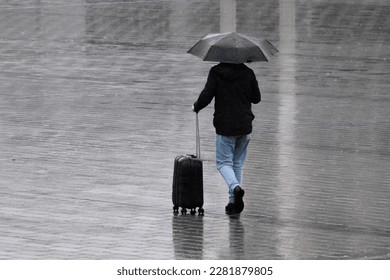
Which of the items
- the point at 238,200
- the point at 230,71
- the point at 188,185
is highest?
the point at 230,71

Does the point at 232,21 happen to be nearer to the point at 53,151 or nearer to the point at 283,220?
the point at 53,151

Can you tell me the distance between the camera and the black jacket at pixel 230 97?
1212cm

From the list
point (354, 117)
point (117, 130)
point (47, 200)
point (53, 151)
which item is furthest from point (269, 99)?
point (47, 200)

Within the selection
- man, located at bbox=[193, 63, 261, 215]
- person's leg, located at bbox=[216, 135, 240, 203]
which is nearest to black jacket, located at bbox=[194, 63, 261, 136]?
man, located at bbox=[193, 63, 261, 215]

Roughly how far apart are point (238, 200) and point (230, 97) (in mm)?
943

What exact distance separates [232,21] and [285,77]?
975 centimetres

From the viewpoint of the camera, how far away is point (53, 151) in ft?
50.1

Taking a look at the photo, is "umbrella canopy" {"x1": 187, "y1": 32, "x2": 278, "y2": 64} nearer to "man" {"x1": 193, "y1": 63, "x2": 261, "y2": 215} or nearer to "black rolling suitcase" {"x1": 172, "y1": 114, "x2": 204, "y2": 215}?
"man" {"x1": 193, "y1": 63, "x2": 261, "y2": 215}

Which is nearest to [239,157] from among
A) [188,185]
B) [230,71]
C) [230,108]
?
[230,108]

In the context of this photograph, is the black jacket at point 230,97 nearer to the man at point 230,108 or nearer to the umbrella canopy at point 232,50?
the man at point 230,108

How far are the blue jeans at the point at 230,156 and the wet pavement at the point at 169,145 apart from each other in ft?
1.13

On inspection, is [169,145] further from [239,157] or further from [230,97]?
[230,97]

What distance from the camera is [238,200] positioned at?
12.0m

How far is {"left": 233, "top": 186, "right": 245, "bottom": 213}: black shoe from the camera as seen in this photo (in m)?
11.9
